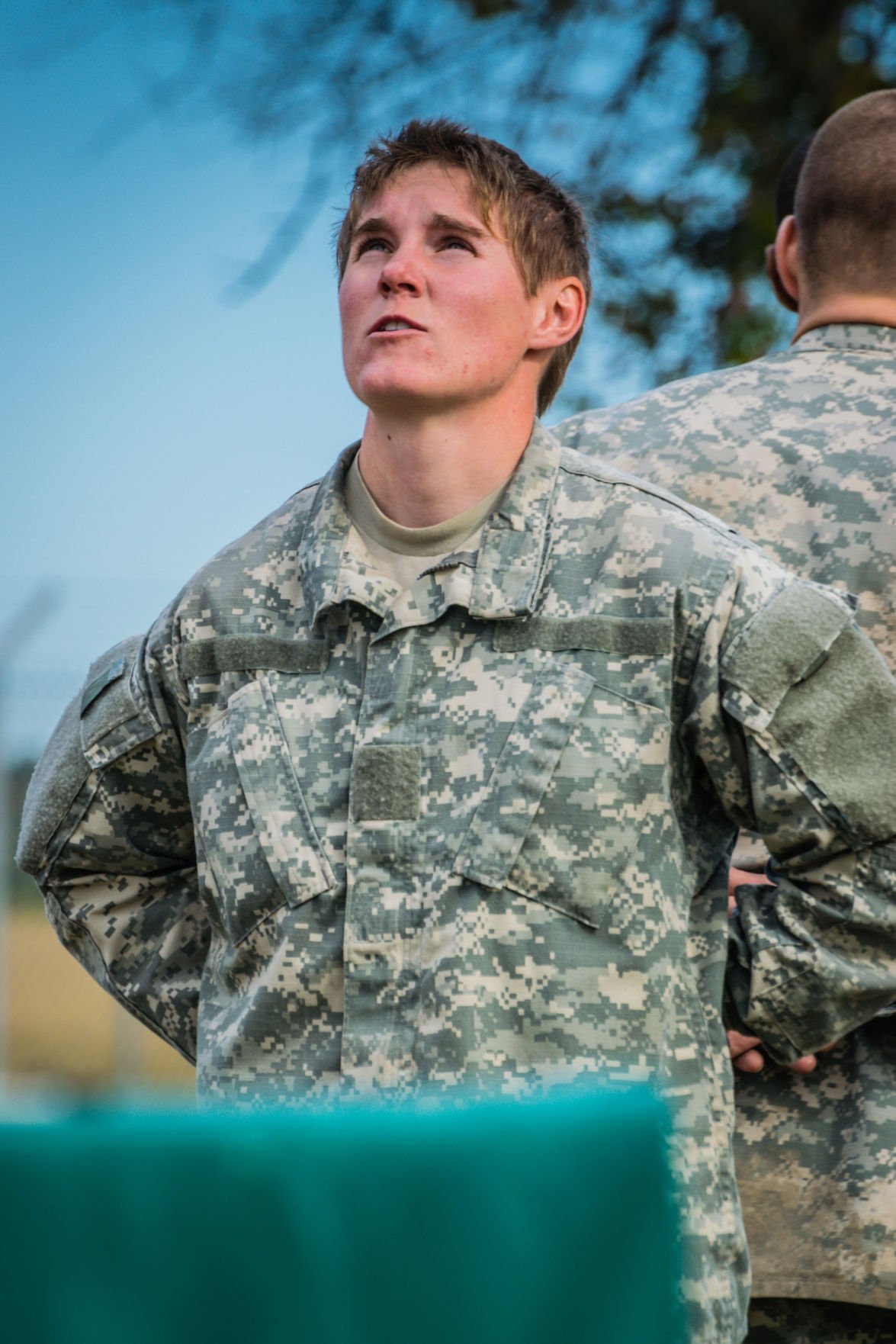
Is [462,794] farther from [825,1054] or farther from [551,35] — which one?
[551,35]

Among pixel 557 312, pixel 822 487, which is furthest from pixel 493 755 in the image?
pixel 822 487

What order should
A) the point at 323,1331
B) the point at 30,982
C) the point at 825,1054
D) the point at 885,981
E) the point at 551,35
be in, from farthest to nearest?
the point at 551,35 → the point at 30,982 → the point at 825,1054 → the point at 885,981 → the point at 323,1331

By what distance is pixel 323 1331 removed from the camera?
3.03 ft

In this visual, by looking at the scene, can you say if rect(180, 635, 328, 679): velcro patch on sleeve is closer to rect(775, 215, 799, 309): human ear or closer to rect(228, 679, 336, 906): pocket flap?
rect(228, 679, 336, 906): pocket flap

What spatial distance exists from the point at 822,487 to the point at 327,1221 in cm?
213

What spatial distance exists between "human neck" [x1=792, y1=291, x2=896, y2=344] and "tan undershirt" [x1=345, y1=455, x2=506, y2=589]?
3.08ft

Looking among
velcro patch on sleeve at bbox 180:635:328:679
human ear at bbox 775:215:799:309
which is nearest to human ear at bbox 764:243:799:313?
human ear at bbox 775:215:799:309

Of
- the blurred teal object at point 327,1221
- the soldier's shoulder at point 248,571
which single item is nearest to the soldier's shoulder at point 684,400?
the soldier's shoulder at point 248,571

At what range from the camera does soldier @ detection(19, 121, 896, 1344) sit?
2.25 m

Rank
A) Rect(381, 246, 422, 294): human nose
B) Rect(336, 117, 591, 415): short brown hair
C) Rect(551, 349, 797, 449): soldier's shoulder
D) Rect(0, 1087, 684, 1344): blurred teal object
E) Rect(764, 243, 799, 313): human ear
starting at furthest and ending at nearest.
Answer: Rect(764, 243, 799, 313): human ear → Rect(551, 349, 797, 449): soldier's shoulder → Rect(336, 117, 591, 415): short brown hair → Rect(381, 246, 422, 294): human nose → Rect(0, 1087, 684, 1344): blurred teal object

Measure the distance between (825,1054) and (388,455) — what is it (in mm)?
1142

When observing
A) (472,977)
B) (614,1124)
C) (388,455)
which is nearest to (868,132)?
(388,455)

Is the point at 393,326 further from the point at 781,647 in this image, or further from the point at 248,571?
the point at 781,647

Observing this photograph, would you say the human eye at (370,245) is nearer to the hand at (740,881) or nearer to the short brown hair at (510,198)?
the short brown hair at (510,198)
